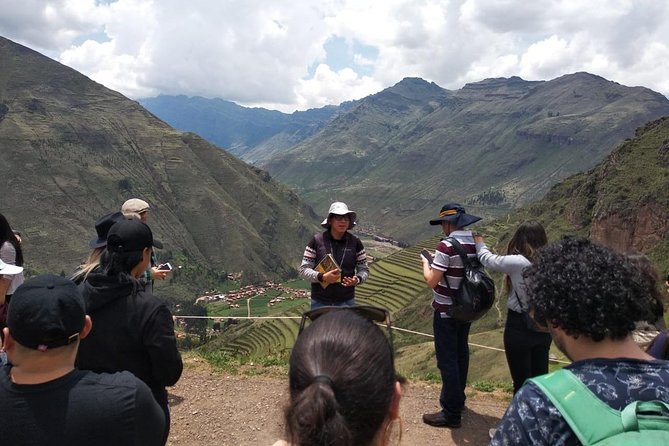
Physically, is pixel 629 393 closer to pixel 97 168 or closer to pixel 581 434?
pixel 581 434

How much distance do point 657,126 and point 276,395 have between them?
60128 mm

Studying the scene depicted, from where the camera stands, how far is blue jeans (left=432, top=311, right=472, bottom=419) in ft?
16.7

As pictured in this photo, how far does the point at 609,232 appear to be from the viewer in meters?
41.6

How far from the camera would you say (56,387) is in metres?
2.17

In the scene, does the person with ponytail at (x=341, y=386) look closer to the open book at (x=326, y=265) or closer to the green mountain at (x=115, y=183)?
the open book at (x=326, y=265)

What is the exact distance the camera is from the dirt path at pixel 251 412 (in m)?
5.48

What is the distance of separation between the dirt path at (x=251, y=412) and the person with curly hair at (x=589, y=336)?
357 cm

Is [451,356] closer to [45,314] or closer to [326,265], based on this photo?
[326,265]

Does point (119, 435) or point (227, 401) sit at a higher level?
point (119, 435)

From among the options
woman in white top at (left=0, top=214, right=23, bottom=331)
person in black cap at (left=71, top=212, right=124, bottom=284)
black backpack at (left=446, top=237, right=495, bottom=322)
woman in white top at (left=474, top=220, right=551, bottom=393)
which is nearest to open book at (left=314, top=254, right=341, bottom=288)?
black backpack at (left=446, top=237, right=495, bottom=322)

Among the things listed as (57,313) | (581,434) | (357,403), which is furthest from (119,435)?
(581,434)

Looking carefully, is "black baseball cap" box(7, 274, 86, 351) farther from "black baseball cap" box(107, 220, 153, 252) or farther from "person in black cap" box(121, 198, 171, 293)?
"person in black cap" box(121, 198, 171, 293)

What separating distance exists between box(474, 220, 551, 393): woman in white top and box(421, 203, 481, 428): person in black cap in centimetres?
30

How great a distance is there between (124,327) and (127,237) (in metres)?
0.64
